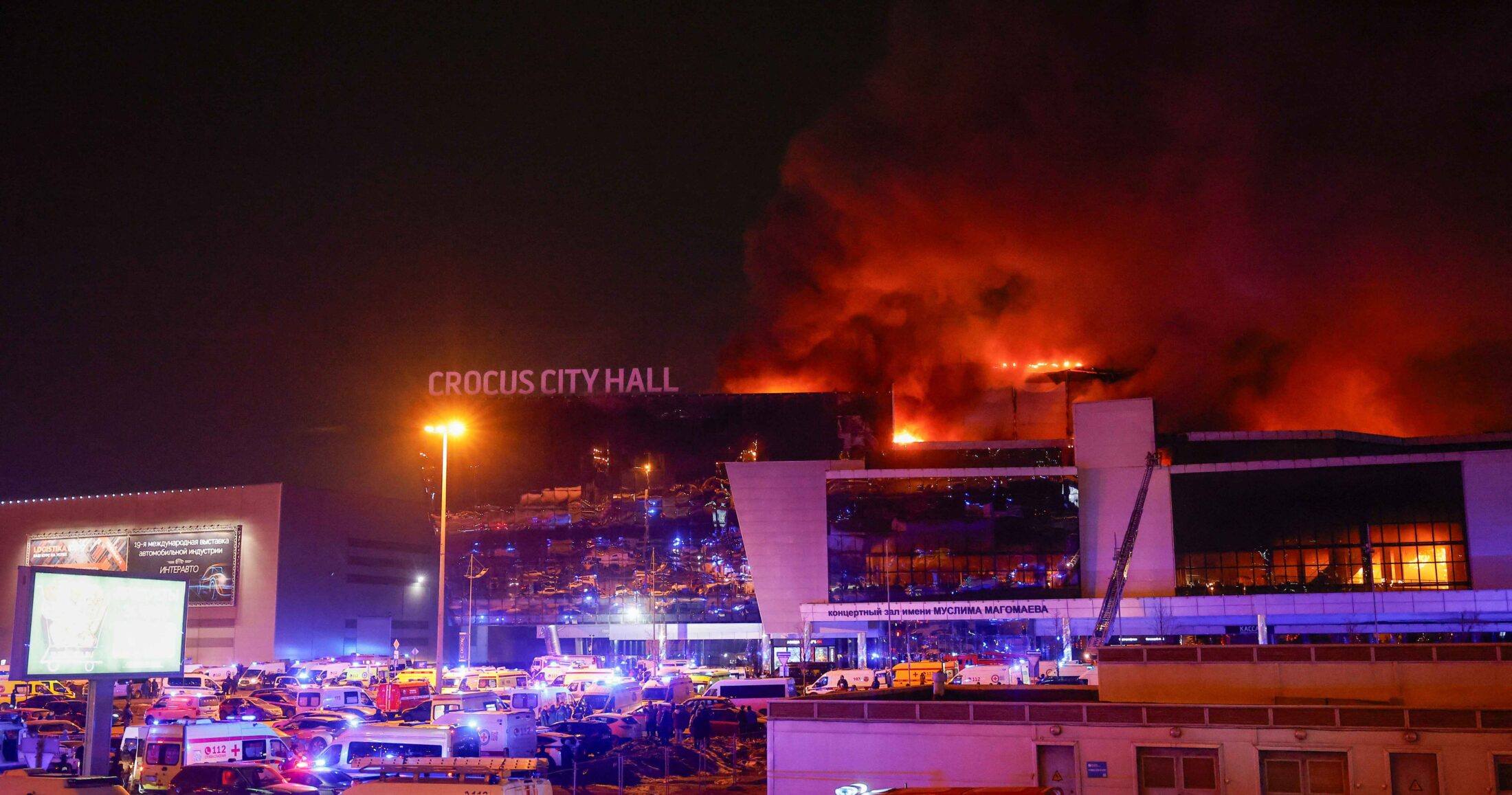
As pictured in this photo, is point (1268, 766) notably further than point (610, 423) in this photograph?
No

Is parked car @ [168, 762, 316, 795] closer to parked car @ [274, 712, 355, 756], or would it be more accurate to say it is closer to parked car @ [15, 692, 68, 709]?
parked car @ [274, 712, 355, 756]

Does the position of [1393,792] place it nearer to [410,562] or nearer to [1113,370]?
[1113,370]

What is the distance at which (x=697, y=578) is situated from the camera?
272 ft

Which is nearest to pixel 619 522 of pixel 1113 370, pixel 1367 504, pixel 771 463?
pixel 771 463

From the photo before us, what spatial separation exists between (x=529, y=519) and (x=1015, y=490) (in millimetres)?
36163

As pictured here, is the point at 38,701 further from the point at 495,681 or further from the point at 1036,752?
the point at 1036,752

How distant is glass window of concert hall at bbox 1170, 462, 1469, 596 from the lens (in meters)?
66.5

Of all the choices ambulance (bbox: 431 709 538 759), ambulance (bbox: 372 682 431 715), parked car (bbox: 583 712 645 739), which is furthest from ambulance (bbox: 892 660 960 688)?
ambulance (bbox: 431 709 538 759)

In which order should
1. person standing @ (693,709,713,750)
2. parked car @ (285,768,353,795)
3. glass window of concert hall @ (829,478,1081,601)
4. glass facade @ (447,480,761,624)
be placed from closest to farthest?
parked car @ (285,768,353,795) < person standing @ (693,709,713,750) < glass window of concert hall @ (829,478,1081,601) < glass facade @ (447,480,761,624)

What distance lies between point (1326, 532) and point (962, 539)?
2095 centimetres

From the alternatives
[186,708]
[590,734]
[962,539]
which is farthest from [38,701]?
[962,539]

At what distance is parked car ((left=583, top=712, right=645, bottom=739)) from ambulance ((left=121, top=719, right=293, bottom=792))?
473 inches

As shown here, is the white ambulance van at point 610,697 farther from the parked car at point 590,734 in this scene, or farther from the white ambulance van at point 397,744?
the white ambulance van at point 397,744

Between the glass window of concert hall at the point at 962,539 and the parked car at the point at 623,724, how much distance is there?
132 ft
